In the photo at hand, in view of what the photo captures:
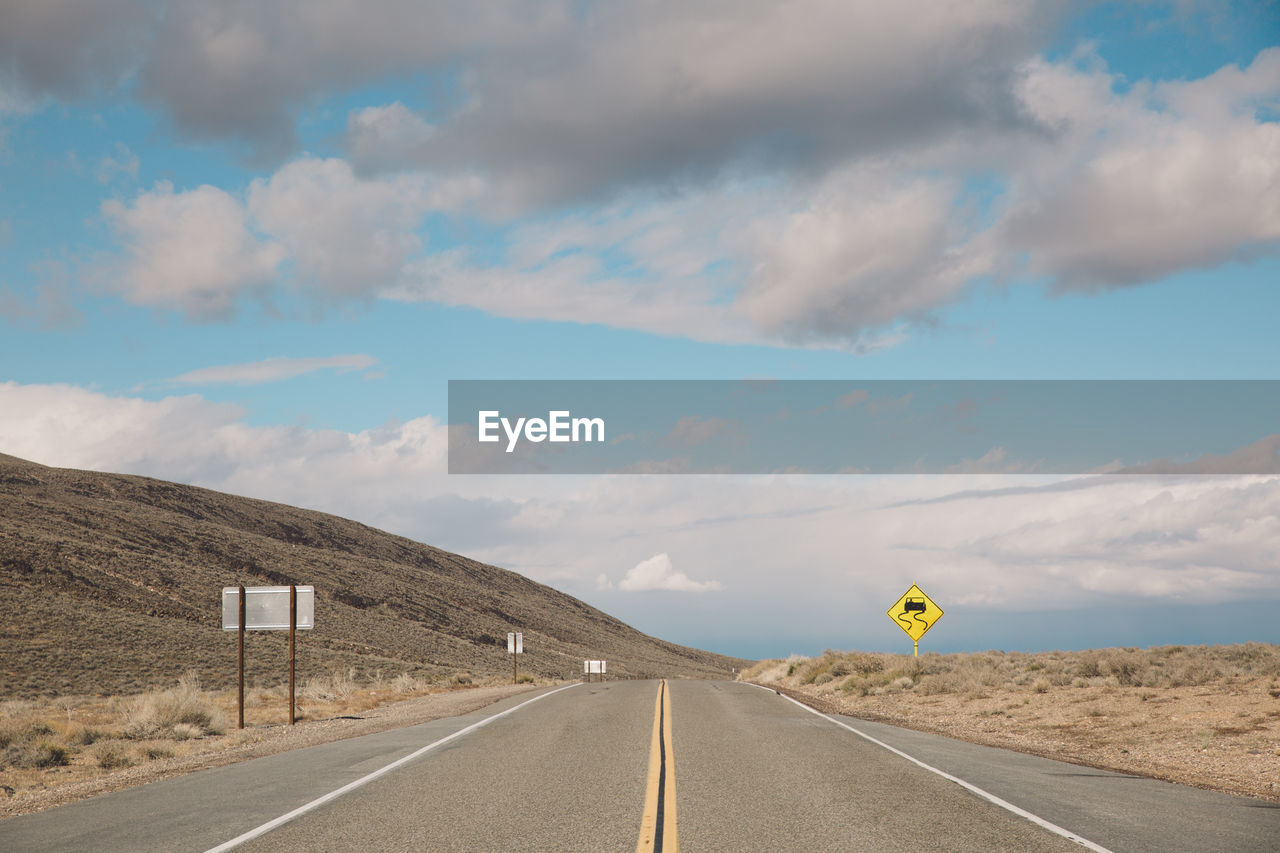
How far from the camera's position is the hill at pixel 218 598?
48.4m

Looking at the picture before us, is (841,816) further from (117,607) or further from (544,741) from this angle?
(117,607)

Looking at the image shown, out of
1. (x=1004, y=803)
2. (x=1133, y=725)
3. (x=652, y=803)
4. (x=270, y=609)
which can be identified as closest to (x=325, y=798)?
(x=652, y=803)

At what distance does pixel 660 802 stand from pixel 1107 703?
54.9ft

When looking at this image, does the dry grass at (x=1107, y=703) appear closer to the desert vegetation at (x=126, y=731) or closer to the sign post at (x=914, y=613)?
the sign post at (x=914, y=613)

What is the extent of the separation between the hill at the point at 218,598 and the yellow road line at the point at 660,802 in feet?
114

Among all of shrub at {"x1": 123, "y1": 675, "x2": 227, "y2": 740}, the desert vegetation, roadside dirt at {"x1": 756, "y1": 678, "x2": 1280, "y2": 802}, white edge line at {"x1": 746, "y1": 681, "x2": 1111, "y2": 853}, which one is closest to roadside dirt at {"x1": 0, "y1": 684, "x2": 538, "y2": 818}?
the desert vegetation

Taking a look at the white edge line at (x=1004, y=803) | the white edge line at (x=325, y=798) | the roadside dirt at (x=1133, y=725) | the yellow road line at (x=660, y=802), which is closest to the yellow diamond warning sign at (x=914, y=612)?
the roadside dirt at (x=1133, y=725)

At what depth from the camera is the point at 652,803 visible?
977 centimetres

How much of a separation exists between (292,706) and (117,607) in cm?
4282

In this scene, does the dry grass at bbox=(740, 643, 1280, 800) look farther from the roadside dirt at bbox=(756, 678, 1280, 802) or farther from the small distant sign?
the small distant sign

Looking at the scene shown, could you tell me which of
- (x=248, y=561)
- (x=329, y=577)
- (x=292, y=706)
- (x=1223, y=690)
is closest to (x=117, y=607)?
(x=248, y=561)

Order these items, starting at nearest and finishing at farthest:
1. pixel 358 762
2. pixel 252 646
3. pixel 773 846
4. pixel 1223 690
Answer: pixel 773 846, pixel 358 762, pixel 1223 690, pixel 252 646

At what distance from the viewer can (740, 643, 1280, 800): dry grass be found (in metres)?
→ 15.5

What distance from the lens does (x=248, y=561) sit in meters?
83.9
